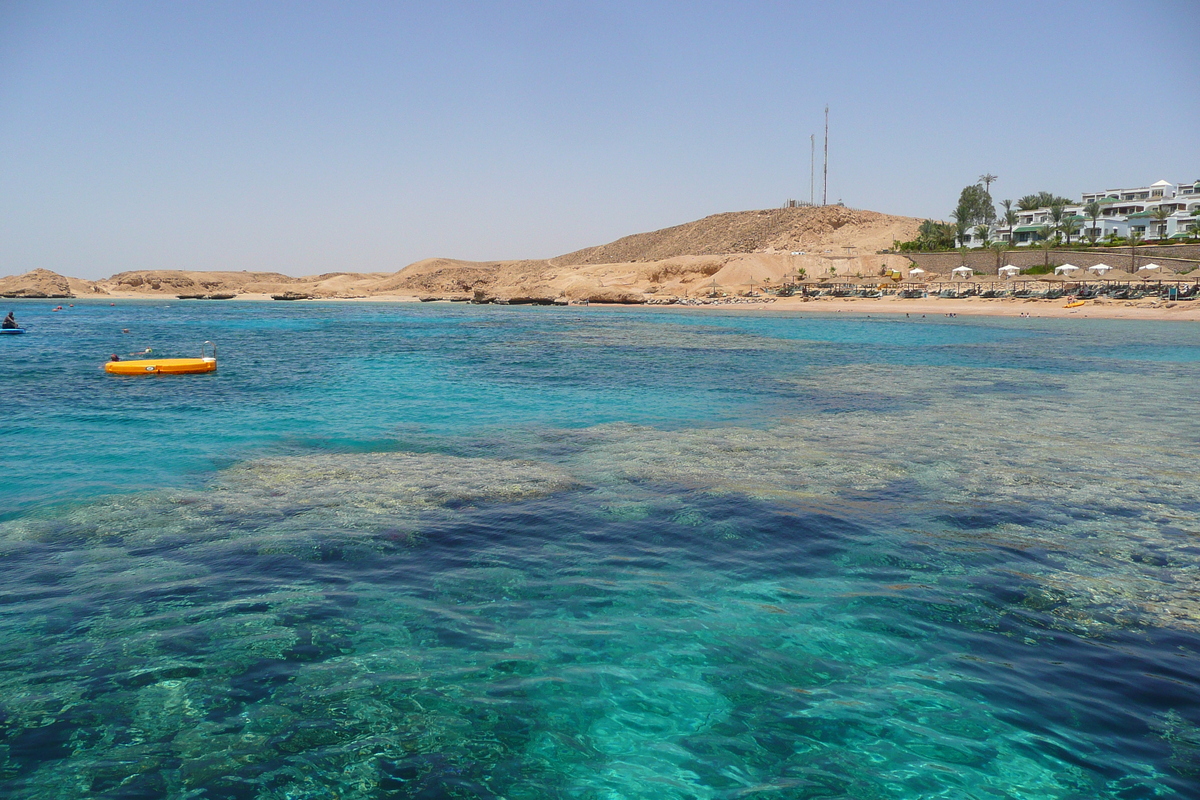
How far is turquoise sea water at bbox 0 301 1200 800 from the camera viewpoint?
519 cm

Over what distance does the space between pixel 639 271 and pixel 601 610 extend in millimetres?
124817

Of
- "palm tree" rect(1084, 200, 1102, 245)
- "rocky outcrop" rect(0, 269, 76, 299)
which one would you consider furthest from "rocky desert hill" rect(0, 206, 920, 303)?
"palm tree" rect(1084, 200, 1102, 245)

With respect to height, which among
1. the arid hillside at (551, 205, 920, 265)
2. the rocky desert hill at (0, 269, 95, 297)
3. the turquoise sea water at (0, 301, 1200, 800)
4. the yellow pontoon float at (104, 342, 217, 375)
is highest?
the arid hillside at (551, 205, 920, 265)

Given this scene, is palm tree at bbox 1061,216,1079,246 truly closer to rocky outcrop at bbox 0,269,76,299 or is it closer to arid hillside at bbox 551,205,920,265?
arid hillside at bbox 551,205,920,265

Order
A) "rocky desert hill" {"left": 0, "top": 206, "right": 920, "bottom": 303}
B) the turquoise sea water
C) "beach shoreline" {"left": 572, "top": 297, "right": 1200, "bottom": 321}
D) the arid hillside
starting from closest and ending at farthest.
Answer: the turquoise sea water, "beach shoreline" {"left": 572, "top": 297, "right": 1200, "bottom": 321}, "rocky desert hill" {"left": 0, "top": 206, "right": 920, "bottom": 303}, the arid hillside

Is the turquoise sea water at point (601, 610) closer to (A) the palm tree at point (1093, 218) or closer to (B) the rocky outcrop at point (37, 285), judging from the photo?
(A) the palm tree at point (1093, 218)

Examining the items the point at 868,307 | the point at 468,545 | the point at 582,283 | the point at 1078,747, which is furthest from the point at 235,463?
the point at 582,283

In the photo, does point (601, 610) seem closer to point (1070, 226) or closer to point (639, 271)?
point (1070, 226)

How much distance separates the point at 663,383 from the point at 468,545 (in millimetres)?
18552

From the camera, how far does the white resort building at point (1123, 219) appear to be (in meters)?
96.9

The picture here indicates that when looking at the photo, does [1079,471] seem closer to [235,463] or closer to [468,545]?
[468,545]

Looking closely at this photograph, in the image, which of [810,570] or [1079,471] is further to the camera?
[1079,471]

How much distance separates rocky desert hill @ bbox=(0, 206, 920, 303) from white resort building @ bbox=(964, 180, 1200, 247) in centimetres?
1852

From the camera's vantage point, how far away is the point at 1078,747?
5.37 metres
